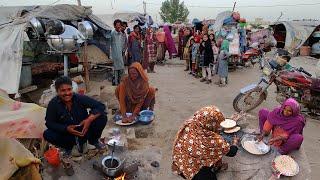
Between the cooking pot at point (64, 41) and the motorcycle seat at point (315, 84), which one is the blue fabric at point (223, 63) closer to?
the motorcycle seat at point (315, 84)

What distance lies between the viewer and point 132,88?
5.52 metres

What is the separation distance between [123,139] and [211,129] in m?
2.04

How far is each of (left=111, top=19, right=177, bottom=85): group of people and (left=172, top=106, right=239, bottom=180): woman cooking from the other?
5195 millimetres

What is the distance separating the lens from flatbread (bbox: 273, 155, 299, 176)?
3375 millimetres

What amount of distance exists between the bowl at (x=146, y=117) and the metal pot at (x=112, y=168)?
1766mm

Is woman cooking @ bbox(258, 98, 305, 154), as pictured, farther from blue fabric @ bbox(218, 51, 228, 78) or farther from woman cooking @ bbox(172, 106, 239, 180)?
blue fabric @ bbox(218, 51, 228, 78)

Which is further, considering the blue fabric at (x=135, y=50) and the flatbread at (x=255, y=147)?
the blue fabric at (x=135, y=50)

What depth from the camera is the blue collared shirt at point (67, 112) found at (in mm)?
3816

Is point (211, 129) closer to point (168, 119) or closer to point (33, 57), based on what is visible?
point (168, 119)

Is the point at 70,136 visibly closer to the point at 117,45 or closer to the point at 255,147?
the point at 255,147

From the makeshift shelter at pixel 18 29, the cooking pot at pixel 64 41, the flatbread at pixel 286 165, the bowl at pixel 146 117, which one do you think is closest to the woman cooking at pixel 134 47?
the makeshift shelter at pixel 18 29

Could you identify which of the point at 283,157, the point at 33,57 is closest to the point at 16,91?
the point at 33,57

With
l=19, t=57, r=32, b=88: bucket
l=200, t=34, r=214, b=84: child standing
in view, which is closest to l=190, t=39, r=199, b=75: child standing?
l=200, t=34, r=214, b=84: child standing

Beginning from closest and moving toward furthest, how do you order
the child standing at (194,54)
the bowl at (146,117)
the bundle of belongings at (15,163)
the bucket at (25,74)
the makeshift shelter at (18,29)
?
1. the bundle of belongings at (15,163)
2. the bowl at (146,117)
3. the makeshift shelter at (18,29)
4. the bucket at (25,74)
5. the child standing at (194,54)
